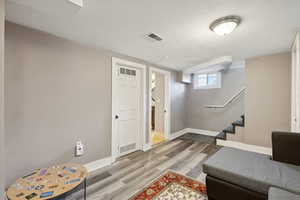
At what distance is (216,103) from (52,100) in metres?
4.68

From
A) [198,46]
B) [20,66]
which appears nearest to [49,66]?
[20,66]

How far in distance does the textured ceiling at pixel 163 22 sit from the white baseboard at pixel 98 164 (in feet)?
7.21

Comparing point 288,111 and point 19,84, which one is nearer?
point 19,84

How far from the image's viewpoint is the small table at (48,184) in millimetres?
1122

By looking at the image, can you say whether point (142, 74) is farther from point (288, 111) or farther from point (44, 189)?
point (288, 111)

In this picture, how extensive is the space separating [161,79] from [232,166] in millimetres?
3272

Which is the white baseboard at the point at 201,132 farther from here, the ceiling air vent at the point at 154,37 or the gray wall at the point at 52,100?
the ceiling air vent at the point at 154,37

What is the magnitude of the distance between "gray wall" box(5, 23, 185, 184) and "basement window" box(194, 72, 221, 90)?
11.7ft

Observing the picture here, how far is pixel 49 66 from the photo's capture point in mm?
1895

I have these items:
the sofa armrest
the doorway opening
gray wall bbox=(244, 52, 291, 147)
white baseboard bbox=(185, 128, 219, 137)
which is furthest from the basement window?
the sofa armrest

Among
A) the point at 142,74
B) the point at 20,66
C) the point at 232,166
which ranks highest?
the point at 142,74

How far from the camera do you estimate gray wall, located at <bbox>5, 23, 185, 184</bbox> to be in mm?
1625

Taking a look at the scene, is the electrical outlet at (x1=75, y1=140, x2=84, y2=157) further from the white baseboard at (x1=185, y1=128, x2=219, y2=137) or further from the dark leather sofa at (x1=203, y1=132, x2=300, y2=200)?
the white baseboard at (x1=185, y1=128, x2=219, y2=137)

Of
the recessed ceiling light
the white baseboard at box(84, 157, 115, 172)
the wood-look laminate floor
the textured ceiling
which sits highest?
the textured ceiling
